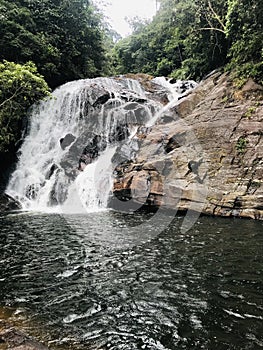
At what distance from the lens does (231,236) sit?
325 inches

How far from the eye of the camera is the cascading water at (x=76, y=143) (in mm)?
14469

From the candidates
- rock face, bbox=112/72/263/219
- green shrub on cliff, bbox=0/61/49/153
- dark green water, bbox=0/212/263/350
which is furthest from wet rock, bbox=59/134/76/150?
Answer: dark green water, bbox=0/212/263/350

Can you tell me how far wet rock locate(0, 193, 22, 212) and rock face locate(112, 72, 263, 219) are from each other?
4666mm

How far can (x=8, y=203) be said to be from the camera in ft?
46.4

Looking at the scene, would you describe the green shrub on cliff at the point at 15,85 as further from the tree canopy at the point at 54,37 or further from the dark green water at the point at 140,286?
the dark green water at the point at 140,286

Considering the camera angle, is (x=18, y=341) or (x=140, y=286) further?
(x=140, y=286)

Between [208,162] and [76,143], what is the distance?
7739 millimetres

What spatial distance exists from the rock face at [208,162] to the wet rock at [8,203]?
4.67m

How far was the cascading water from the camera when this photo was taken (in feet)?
47.5

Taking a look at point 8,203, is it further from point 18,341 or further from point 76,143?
point 18,341

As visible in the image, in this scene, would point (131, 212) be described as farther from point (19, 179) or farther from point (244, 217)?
point (19, 179)

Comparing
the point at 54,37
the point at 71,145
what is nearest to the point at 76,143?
the point at 71,145

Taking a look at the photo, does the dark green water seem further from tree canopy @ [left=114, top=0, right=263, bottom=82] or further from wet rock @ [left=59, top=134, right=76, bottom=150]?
tree canopy @ [left=114, top=0, right=263, bottom=82]

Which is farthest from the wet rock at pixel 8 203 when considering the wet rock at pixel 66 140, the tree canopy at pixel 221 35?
the tree canopy at pixel 221 35
